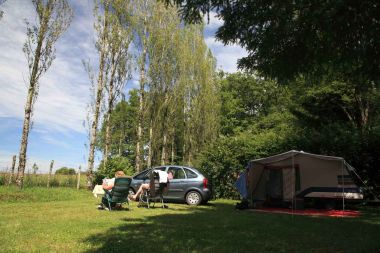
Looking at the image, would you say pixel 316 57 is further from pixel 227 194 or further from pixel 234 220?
pixel 227 194

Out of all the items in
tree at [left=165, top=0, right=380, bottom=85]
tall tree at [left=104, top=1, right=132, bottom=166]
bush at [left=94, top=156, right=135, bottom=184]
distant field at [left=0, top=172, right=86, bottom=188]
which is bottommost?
distant field at [left=0, top=172, right=86, bottom=188]

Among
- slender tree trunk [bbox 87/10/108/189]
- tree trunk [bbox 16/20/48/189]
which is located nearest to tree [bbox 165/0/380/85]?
tree trunk [bbox 16/20/48/189]

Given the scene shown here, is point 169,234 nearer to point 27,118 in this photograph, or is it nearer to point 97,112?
point 27,118

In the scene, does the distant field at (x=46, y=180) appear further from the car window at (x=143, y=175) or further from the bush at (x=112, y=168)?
the car window at (x=143, y=175)

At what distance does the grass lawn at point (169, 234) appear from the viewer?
6199 millimetres

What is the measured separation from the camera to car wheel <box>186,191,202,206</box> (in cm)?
1516

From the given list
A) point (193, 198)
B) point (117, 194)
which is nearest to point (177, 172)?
point (193, 198)

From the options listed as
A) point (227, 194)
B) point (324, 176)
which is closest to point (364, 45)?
point (324, 176)

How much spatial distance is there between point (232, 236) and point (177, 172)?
8424 mm

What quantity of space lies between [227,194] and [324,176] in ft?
18.1

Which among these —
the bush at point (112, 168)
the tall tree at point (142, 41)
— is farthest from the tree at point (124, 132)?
the bush at point (112, 168)

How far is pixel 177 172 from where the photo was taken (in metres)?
15.7

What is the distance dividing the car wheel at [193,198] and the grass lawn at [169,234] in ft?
15.1

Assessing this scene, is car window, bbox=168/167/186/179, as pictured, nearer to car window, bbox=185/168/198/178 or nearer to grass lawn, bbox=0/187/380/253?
car window, bbox=185/168/198/178
